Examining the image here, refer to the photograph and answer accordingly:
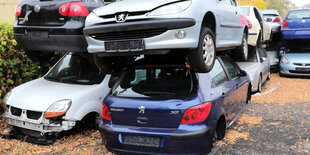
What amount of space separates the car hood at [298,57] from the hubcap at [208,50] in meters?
8.13

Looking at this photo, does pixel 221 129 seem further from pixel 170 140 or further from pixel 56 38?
pixel 56 38

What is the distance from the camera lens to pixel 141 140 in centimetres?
365

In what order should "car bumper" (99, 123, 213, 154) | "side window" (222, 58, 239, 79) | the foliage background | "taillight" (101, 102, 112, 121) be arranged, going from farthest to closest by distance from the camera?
1. the foliage background
2. "side window" (222, 58, 239, 79)
3. "taillight" (101, 102, 112, 121)
4. "car bumper" (99, 123, 213, 154)

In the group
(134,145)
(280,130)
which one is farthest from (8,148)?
(280,130)

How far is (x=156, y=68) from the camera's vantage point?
4090 mm

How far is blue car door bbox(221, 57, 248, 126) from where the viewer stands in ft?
15.2

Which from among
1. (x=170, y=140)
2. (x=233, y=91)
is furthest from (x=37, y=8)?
(x=233, y=91)

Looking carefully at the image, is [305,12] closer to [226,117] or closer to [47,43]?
[226,117]

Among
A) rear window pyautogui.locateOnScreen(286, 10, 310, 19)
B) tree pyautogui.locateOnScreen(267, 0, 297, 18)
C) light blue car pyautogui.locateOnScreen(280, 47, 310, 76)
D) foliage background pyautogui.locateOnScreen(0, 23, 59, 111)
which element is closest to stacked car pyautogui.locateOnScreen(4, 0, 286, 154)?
foliage background pyautogui.locateOnScreen(0, 23, 59, 111)

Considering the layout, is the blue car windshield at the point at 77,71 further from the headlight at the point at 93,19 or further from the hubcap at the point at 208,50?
the hubcap at the point at 208,50

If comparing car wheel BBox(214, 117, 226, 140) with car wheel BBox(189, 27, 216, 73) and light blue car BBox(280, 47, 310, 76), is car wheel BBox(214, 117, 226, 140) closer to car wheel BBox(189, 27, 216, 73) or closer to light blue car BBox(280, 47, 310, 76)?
car wheel BBox(189, 27, 216, 73)

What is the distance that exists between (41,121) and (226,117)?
9.63ft

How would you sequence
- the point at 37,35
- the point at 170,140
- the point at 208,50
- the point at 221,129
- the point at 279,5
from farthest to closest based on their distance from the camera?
the point at 279,5
the point at 37,35
the point at 221,129
the point at 208,50
the point at 170,140

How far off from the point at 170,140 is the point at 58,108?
210cm
